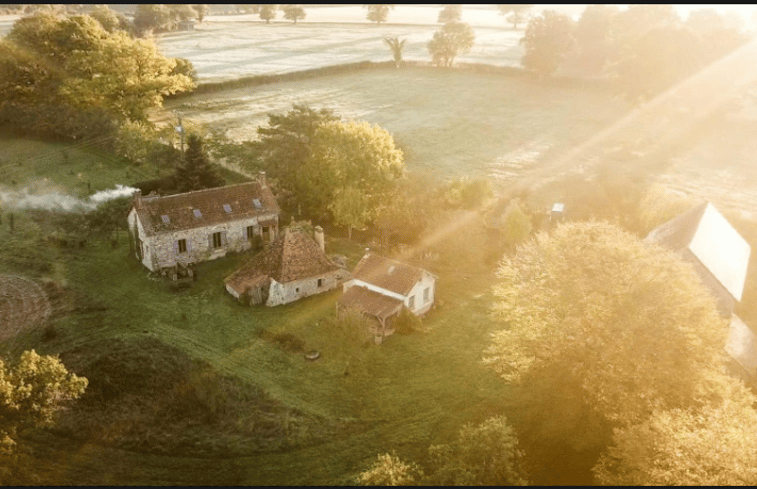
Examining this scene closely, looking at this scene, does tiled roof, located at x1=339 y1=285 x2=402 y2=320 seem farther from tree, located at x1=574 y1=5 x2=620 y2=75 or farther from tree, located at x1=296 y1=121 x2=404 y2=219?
tree, located at x1=574 y1=5 x2=620 y2=75

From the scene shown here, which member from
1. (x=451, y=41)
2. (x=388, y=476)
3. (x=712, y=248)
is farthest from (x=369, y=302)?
(x=451, y=41)

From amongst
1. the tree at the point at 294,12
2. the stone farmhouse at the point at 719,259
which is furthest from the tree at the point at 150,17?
the stone farmhouse at the point at 719,259

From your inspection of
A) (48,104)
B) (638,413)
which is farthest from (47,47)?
(638,413)

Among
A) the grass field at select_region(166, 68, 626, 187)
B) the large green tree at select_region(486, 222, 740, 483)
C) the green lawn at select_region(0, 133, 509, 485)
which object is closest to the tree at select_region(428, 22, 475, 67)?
the grass field at select_region(166, 68, 626, 187)

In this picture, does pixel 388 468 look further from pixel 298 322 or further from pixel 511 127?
pixel 511 127

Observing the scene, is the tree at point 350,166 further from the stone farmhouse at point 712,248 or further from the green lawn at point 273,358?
the stone farmhouse at point 712,248

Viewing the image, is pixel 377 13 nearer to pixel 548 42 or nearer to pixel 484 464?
pixel 548 42
